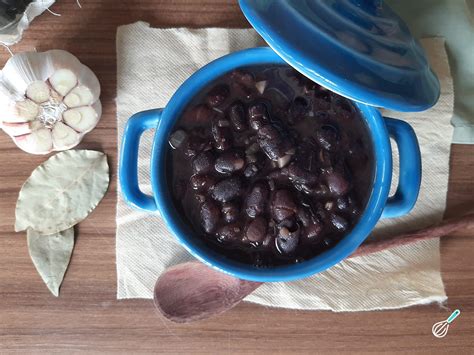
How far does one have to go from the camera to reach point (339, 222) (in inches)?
24.3

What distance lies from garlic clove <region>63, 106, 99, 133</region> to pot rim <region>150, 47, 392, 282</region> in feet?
0.46

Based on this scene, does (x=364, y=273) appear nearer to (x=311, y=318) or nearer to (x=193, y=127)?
(x=311, y=318)

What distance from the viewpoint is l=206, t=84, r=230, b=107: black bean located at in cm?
62

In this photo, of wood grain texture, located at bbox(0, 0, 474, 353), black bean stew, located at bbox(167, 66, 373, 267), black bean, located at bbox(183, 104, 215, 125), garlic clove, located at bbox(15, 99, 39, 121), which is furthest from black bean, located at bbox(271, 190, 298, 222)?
garlic clove, located at bbox(15, 99, 39, 121)

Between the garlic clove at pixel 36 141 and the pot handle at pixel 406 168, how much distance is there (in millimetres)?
405

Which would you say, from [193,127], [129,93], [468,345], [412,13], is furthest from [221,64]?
[468,345]

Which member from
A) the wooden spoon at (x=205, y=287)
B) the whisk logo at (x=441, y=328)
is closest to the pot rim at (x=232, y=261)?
the wooden spoon at (x=205, y=287)

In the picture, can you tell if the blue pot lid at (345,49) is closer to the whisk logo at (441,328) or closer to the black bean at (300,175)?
the black bean at (300,175)

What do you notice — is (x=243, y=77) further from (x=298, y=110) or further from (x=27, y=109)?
(x=27, y=109)

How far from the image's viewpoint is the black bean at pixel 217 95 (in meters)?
0.62

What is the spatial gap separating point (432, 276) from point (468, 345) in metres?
0.11

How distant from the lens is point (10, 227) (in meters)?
0.76

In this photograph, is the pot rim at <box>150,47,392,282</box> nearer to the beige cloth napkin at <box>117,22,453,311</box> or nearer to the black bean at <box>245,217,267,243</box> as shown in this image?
the black bean at <box>245,217,267,243</box>

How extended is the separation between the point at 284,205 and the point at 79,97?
11.4 inches
